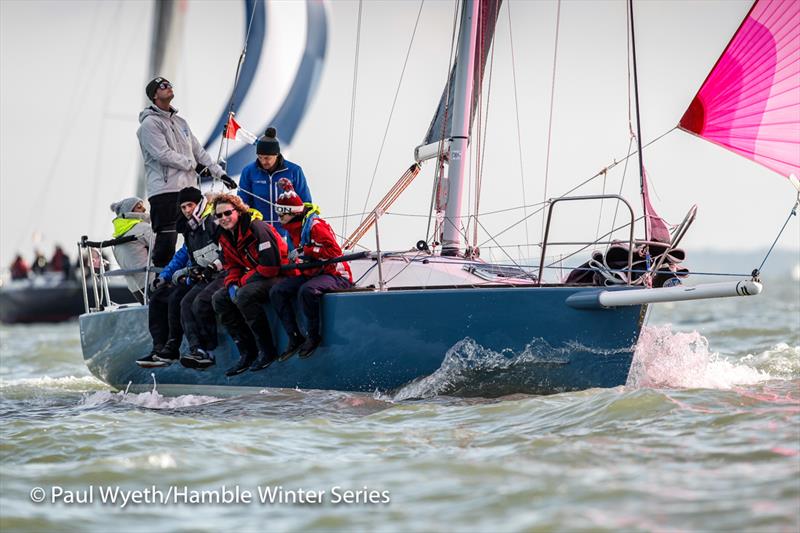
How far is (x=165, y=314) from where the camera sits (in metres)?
8.21

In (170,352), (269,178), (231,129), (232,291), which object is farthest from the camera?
(231,129)

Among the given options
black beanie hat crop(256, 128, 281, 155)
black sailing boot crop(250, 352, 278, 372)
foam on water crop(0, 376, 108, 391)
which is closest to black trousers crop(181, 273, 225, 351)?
black sailing boot crop(250, 352, 278, 372)

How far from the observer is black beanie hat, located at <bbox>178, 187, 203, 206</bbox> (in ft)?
26.1

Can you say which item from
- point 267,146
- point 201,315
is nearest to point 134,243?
point 201,315

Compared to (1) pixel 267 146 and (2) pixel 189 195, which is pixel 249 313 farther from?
(1) pixel 267 146

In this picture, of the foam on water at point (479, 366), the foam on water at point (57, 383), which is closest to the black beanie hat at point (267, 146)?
the foam on water at point (479, 366)

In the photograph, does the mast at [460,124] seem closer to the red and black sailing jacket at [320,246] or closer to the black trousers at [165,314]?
the red and black sailing jacket at [320,246]

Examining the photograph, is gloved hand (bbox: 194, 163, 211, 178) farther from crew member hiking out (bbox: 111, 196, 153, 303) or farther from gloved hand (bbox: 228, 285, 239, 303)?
gloved hand (bbox: 228, 285, 239, 303)

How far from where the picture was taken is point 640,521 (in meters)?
3.75

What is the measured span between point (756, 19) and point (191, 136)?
417 cm

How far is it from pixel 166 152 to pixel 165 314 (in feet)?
3.75

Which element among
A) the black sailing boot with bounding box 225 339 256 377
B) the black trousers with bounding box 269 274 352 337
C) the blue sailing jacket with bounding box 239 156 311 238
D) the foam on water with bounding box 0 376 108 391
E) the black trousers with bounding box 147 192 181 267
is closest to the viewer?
the black trousers with bounding box 269 274 352 337

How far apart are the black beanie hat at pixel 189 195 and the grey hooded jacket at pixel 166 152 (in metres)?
0.43

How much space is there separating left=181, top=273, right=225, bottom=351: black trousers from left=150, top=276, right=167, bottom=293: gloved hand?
10.6 inches
